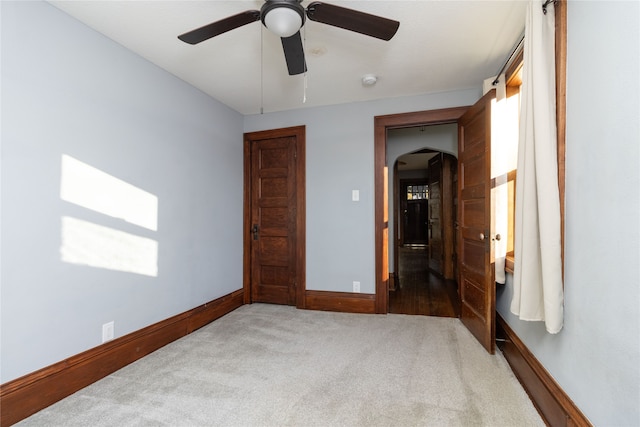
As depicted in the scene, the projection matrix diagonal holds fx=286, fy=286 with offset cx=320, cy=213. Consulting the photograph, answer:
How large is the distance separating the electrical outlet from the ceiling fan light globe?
2.26m

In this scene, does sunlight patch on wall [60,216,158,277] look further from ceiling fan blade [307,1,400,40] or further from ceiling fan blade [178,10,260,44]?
ceiling fan blade [307,1,400,40]

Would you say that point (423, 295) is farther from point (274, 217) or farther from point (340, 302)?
point (274, 217)

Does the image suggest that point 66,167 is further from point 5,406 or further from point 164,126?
point 5,406

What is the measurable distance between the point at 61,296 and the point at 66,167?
2.68 feet

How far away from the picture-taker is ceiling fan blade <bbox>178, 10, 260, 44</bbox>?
1.54 m

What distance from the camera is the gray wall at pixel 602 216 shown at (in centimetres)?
97

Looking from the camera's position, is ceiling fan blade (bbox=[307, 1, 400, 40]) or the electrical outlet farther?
the electrical outlet

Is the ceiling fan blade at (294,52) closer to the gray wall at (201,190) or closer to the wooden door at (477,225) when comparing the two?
the gray wall at (201,190)

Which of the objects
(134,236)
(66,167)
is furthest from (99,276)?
(66,167)

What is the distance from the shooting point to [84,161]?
1938 mm

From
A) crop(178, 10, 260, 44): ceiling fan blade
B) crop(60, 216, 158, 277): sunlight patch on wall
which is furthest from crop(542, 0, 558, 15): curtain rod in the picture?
crop(60, 216, 158, 277): sunlight patch on wall

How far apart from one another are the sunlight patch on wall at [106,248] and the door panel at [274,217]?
56.9 inches

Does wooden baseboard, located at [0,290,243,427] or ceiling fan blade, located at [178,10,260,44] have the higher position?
ceiling fan blade, located at [178,10,260,44]

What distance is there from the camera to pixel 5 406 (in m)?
1.51
